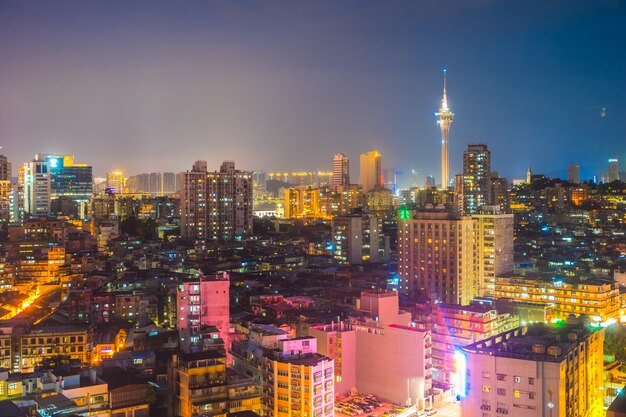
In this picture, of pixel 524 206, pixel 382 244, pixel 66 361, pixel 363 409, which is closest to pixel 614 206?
pixel 524 206

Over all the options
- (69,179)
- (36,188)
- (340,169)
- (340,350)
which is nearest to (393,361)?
(340,350)

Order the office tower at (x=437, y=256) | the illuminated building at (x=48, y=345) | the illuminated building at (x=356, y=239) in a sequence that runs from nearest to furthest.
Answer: the illuminated building at (x=48, y=345) < the office tower at (x=437, y=256) < the illuminated building at (x=356, y=239)

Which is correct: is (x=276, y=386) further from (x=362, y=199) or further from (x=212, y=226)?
(x=362, y=199)

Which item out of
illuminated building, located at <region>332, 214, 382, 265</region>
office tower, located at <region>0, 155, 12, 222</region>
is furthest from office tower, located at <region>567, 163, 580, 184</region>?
office tower, located at <region>0, 155, 12, 222</region>

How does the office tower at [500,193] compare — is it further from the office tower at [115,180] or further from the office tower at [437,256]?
the office tower at [115,180]

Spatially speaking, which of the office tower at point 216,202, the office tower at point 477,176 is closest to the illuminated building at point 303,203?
the office tower at point 477,176

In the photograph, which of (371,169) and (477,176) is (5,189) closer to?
(477,176)

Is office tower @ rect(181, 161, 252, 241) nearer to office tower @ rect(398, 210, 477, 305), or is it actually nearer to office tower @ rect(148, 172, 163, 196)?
office tower @ rect(398, 210, 477, 305)

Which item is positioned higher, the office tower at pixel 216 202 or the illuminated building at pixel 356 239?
the office tower at pixel 216 202
